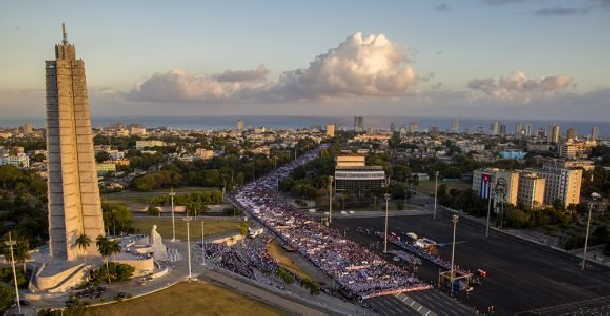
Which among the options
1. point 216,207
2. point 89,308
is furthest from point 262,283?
point 216,207

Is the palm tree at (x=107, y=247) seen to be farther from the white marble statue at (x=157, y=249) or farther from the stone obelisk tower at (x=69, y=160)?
the white marble statue at (x=157, y=249)

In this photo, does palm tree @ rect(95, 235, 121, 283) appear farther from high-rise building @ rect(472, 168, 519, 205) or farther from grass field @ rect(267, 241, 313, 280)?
high-rise building @ rect(472, 168, 519, 205)

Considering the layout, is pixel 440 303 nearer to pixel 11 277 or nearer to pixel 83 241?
pixel 83 241

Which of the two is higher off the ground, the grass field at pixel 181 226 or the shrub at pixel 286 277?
the shrub at pixel 286 277

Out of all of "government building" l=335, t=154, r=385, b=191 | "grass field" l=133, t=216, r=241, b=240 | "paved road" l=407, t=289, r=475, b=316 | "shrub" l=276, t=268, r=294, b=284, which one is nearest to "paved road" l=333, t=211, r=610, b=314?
"paved road" l=407, t=289, r=475, b=316

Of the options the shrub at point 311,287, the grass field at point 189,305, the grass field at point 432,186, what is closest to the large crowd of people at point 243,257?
the shrub at point 311,287

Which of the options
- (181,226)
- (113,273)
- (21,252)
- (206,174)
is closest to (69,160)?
(21,252)
